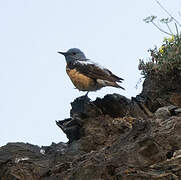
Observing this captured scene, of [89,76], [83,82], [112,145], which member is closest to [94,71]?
[89,76]

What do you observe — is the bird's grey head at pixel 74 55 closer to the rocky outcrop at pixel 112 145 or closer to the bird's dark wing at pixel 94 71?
the bird's dark wing at pixel 94 71

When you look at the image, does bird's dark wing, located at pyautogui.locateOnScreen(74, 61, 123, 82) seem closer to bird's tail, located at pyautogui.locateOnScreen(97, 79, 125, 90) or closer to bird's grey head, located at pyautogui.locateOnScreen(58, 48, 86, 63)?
bird's tail, located at pyautogui.locateOnScreen(97, 79, 125, 90)

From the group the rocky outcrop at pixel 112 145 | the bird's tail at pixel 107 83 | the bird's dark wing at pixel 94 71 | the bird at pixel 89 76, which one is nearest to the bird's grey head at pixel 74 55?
the bird at pixel 89 76

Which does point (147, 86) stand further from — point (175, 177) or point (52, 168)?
point (175, 177)

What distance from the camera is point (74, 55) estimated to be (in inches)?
572

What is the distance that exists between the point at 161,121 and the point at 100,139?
60.5 inches

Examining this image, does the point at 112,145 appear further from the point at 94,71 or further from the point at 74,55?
the point at 74,55

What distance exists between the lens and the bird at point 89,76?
511 inches

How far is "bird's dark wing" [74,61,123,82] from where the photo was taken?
12.9m

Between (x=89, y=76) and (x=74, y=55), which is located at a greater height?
(x=74, y=55)

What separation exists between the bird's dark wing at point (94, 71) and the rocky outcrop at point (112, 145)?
39.9 inches

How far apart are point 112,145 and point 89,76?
4.95 meters

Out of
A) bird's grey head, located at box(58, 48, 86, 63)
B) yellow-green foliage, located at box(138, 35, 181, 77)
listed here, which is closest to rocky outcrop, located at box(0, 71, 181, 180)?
yellow-green foliage, located at box(138, 35, 181, 77)

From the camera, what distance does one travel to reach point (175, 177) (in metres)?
6.91
